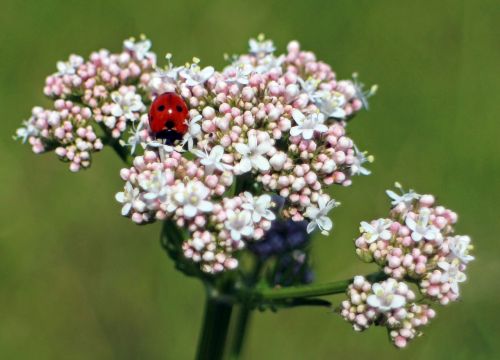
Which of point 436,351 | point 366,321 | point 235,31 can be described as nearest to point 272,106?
point 366,321

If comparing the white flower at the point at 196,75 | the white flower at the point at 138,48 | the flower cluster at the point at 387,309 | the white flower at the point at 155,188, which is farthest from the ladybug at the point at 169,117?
the flower cluster at the point at 387,309

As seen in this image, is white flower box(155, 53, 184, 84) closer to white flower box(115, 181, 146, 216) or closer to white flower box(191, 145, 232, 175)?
white flower box(191, 145, 232, 175)

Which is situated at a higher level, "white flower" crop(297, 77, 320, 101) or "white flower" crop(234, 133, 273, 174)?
"white flower" crop(297, 77, 320, 101)

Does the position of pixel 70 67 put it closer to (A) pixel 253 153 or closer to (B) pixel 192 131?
(B) pixel 192 131

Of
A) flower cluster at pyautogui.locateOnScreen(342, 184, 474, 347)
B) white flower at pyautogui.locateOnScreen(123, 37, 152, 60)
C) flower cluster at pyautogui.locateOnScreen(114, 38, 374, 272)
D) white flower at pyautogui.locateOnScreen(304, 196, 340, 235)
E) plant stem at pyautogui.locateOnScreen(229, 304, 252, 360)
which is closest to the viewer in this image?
flower cluster at pyautogui.locateOnScreen(114, 38, 374, 272)

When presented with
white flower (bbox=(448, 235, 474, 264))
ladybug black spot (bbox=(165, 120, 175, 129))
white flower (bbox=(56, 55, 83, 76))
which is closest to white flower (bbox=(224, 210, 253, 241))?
ladybug black spot (bbox=(165, 120, 175, 129))

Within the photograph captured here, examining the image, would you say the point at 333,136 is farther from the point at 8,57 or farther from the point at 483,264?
the point at 8,57
